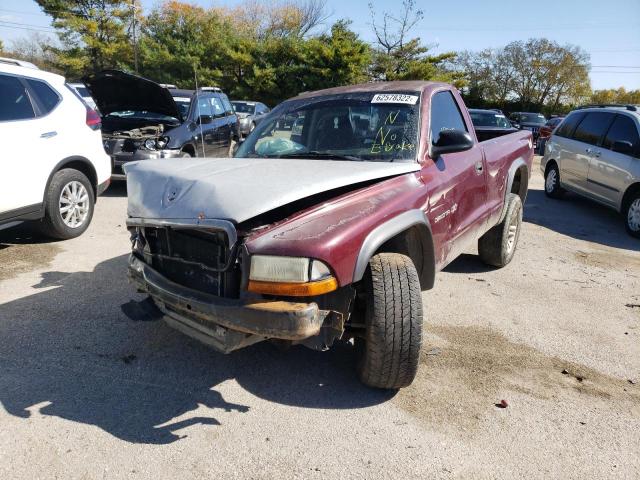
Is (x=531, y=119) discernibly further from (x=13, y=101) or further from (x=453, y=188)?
(x=13, y=101)

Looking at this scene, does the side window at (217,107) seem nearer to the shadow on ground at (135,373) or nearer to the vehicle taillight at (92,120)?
the vehicle taillight at (92,120)

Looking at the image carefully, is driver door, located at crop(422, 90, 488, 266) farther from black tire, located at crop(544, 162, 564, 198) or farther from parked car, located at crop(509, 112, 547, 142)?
parked car, located at crop(509, 112, 547, 142)

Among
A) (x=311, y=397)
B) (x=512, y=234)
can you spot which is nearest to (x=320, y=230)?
(x=311, y=397)

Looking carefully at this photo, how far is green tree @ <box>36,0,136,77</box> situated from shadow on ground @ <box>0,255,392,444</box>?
132 feet

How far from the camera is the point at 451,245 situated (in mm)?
3768

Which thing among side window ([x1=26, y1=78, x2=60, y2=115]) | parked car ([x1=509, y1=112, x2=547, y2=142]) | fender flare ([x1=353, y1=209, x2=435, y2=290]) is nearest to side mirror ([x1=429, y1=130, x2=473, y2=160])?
fender flare ([x1=353, y1=209, x2=435, y2=290])

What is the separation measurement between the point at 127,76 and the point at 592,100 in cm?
5789

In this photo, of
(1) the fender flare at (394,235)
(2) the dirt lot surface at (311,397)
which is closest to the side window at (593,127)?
(2) the dirt lot surface at (311,397)

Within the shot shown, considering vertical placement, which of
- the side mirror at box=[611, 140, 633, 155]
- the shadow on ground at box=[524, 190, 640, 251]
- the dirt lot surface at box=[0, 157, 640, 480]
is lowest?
the shadow on ground at box=[524, 190, 640, 251]

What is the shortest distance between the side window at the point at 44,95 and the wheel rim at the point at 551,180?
28.6 feet

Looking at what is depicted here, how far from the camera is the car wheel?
7328mm

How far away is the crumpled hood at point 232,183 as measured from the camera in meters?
2.57

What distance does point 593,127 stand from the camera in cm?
857

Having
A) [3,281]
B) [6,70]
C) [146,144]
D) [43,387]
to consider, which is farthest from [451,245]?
[146,144]
